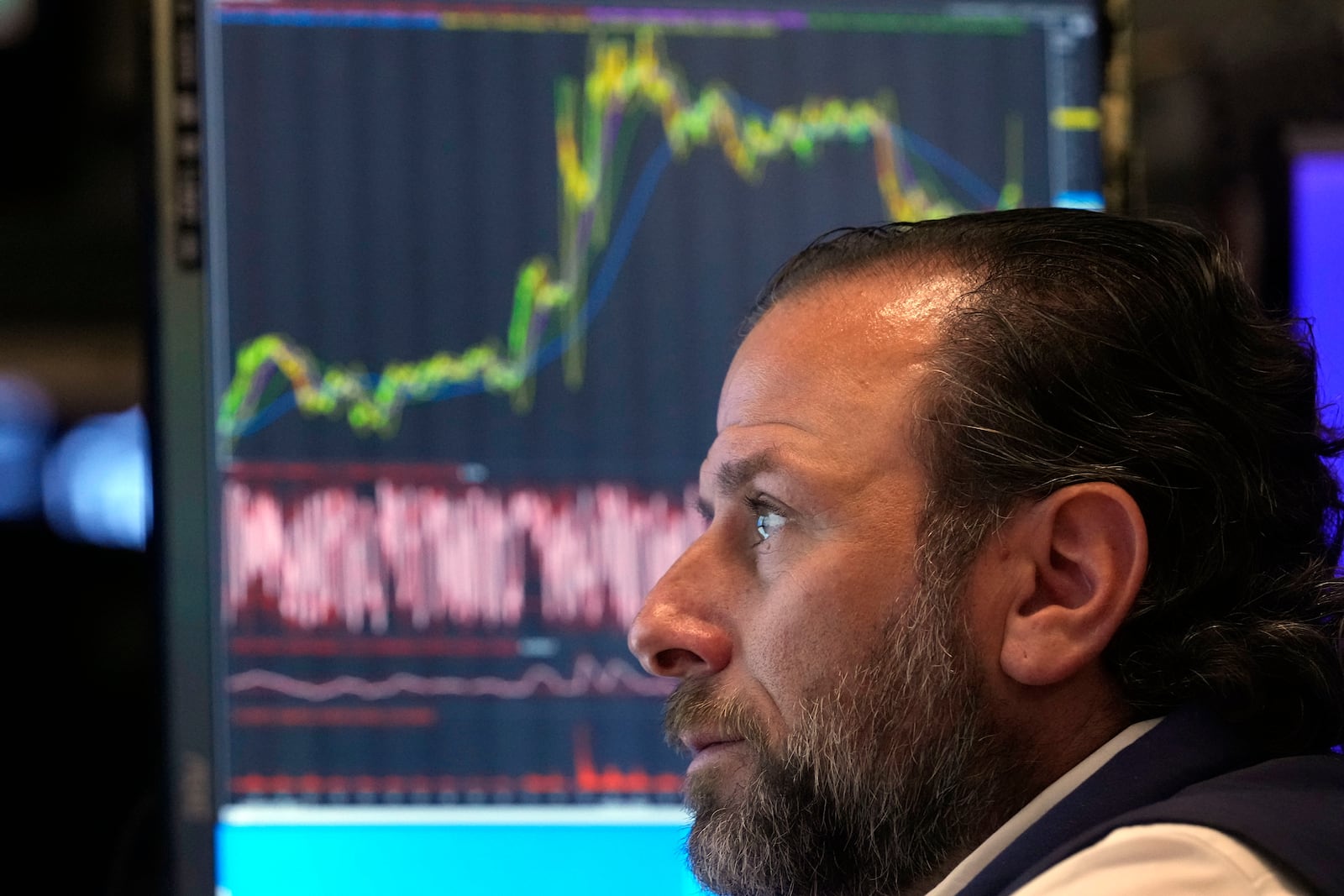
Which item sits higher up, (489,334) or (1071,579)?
(489,334)

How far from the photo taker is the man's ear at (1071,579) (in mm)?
891

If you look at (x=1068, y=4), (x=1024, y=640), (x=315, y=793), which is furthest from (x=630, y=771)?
(x=1068, y=4)

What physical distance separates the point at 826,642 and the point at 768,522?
0.09 m

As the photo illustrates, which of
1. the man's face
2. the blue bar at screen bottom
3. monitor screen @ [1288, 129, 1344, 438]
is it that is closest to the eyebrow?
the man's face

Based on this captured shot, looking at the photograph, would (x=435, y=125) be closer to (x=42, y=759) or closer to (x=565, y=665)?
(x=565, y=665)

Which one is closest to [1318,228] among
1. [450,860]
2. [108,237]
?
[450,860]

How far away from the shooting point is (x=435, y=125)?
130 cm

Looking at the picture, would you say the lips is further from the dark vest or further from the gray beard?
the dark vest

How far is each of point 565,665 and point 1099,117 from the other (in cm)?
67

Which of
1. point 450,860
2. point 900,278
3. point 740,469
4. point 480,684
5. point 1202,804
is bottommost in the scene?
point 450,860

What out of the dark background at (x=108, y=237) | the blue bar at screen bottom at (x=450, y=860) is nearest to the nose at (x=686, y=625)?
the blue bar at screen bottom at (x=450, y=860)

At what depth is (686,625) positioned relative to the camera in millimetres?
962

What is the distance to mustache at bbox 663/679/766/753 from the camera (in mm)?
937

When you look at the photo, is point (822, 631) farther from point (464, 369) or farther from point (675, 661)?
point (464, 369)
